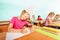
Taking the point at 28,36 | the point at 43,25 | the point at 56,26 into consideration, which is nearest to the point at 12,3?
the point at 28,36

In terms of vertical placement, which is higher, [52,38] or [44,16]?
[44,16]

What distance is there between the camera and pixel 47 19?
207 centimetres

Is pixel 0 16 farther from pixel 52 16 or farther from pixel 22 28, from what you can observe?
pixel 52 16

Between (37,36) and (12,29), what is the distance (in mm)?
378

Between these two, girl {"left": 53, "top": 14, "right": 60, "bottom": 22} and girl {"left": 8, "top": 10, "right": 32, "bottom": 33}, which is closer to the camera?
girl {"left": 8, "top": 10, "right": 32, "bottom": 33}

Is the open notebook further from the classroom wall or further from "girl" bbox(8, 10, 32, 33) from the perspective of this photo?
the classroom wall

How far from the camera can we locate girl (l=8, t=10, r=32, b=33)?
1664 mm

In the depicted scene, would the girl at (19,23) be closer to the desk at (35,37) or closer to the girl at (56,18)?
the desk at (35,37)

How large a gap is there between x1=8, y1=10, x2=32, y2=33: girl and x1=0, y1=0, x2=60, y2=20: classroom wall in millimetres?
64

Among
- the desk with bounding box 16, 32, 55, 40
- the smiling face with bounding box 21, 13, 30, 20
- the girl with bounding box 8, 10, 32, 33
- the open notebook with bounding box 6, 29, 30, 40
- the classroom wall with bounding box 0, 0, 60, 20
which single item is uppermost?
the classroom wall with bounding box 0, 0, 60, 20

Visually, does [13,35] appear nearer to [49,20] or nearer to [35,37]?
[35,37]

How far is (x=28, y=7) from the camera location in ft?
6.02

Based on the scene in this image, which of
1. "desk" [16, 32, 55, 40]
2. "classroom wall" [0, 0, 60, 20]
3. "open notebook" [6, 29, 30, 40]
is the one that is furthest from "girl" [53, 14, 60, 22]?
"open notebook" [6, 29, 30, 40]

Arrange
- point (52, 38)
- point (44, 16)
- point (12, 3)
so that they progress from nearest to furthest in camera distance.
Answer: point (52, 38) < point (12, 3) < point (44, 16)
